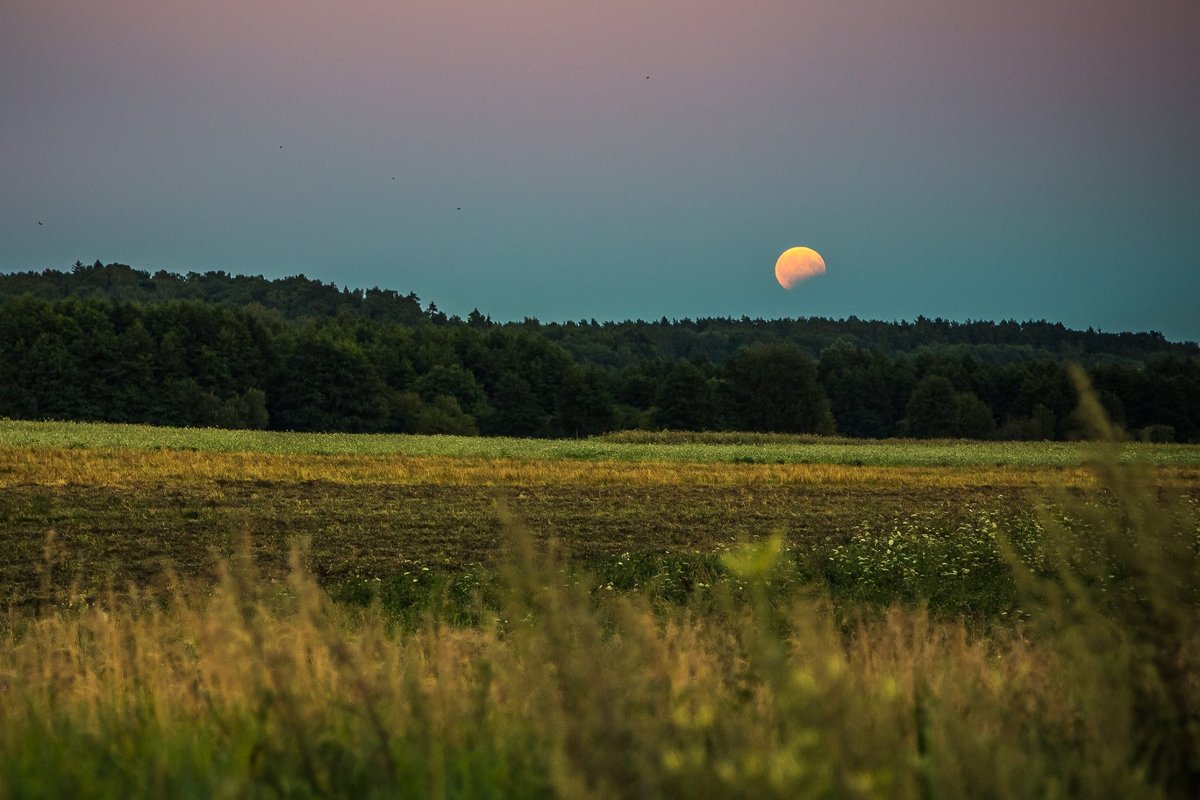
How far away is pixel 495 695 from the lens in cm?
524

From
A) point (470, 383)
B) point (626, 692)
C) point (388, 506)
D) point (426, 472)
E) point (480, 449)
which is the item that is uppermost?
point (470, 383)

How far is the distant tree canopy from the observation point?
294 feet

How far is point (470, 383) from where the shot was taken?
358 ft

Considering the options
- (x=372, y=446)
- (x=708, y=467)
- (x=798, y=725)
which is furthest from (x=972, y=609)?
(x=372, y=446)

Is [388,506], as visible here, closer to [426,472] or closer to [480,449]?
[426,472]

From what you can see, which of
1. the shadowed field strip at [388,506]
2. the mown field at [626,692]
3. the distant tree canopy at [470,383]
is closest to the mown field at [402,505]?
the shadowed field strip at [388,506]

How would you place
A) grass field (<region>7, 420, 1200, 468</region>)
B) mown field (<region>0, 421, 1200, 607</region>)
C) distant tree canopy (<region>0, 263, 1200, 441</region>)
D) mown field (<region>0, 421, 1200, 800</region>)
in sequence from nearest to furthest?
mown field (<region>0, 421, 1200, 800</region>)
mown field (<region>0, 421, 1200, 607</region>)
grass field (<region>7, 420, 1200, 468</region>)
distant tree canopy (<region>0, 263, 1200, 441</region>)

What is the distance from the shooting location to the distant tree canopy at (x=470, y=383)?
294ft

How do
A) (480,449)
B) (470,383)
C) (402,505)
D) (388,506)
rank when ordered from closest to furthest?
(388,506)
(402,505)
(480,449)
(470,383)

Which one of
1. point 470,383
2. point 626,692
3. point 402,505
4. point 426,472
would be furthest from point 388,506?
point 470,383

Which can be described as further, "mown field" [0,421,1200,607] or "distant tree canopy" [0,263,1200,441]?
"distant tree canopy" [0,263,1200,441]

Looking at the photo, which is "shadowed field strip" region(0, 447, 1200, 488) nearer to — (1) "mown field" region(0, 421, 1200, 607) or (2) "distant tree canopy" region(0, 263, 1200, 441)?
(1) "mown field" region(0, 421, 1200, 607)

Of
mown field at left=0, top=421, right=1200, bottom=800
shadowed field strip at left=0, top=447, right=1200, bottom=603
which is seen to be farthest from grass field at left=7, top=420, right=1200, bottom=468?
mown field at left=0, top=421, right=1200, bottom=800

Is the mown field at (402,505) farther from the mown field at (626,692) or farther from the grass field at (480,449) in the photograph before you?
the mown field at (626,692)
